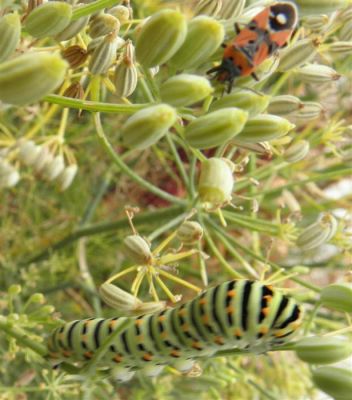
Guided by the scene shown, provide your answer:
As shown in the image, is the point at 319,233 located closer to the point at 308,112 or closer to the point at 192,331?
the point at 308,112

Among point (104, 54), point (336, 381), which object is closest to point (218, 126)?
point (104, 54)

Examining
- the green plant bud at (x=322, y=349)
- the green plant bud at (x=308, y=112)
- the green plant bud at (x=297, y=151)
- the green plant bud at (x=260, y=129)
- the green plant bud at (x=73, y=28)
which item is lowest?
the green plant bud at (x=297, y=151)

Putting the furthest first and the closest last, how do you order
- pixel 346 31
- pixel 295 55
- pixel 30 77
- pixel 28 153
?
pixel 28 153
pixel 346 31
pixel 295 55
pixel 30 77

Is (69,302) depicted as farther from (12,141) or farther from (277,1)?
(277,1)

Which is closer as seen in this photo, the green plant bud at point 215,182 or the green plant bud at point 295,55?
the green plant bud at point 215,182

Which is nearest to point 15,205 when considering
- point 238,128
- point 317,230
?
point 317,230

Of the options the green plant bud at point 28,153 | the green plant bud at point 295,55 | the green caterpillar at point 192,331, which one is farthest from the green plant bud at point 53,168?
the green plant bud at point 295,55

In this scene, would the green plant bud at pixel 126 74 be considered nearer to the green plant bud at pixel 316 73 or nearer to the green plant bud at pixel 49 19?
the green plant bud at pixel 49 19
